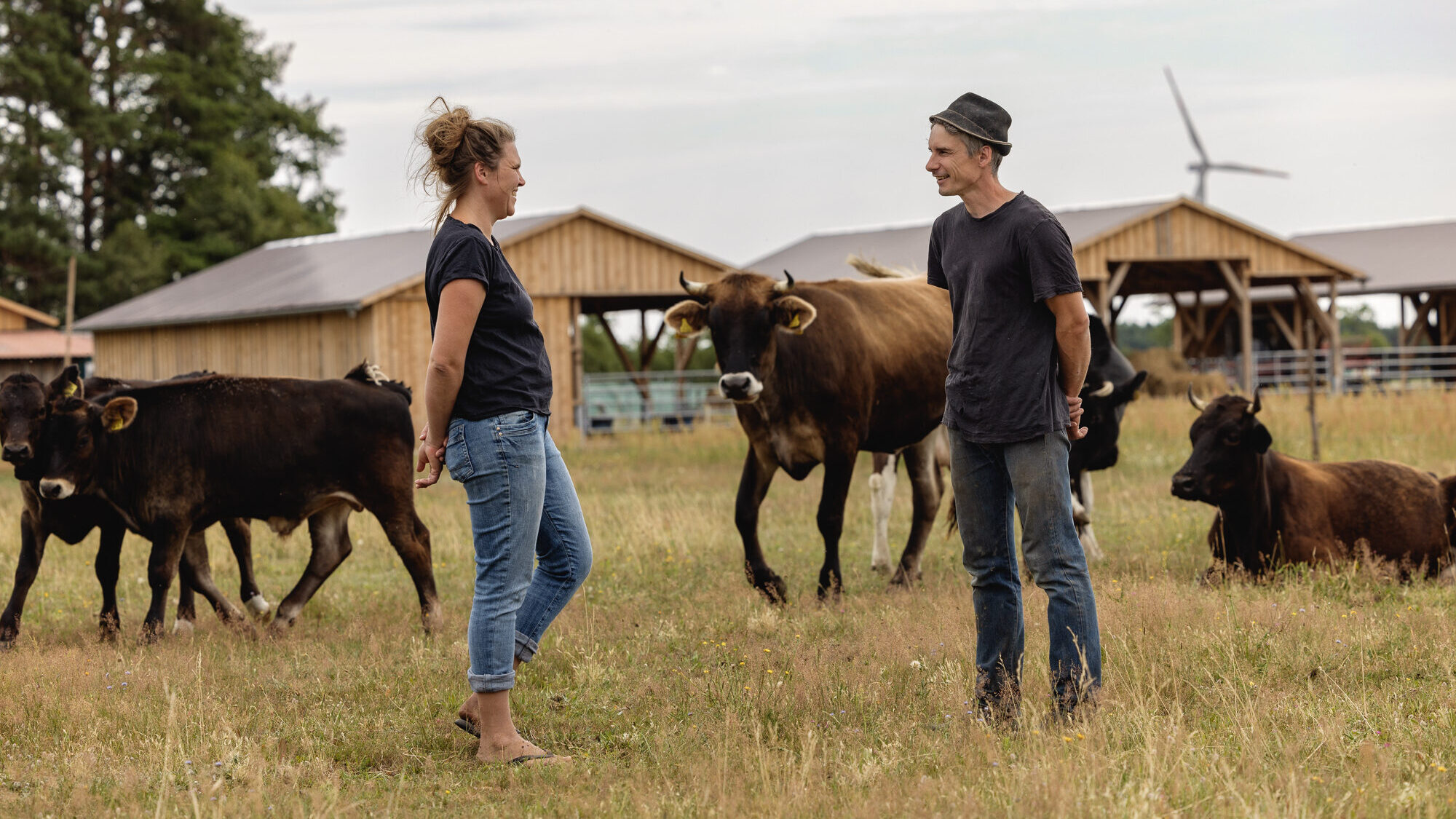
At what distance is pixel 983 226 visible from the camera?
5082 millimetres

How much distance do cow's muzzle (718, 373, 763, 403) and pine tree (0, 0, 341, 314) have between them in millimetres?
35656

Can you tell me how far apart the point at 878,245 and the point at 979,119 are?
33517mm

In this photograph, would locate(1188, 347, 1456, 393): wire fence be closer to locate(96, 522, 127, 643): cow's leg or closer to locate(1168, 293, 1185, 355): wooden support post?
locate(1168, 293, 1185, 355): wooden support post

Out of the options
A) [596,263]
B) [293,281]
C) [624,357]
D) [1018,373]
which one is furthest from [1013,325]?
[624,357]

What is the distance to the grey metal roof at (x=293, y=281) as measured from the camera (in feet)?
83.3

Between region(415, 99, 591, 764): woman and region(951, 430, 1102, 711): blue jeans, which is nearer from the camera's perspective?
region(415, 99, 591, 764): woman

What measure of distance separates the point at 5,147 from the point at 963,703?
41.0 metres

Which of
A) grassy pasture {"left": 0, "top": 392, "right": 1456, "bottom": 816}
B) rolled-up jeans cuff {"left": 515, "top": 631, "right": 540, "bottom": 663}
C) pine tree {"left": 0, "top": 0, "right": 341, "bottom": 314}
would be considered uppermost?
pine tree {"left": 0, "top": 0, "right": 341, "bottom": 314}

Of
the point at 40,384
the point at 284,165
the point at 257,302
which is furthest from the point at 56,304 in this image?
the point at 40,384

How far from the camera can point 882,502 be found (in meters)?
10.6

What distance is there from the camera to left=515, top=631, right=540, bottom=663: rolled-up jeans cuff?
5.35m

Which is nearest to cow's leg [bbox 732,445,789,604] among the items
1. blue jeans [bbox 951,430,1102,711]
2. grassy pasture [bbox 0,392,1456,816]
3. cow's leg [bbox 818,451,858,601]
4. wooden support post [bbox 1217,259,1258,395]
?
grassy pasture [bbox 0,392,1456,816]

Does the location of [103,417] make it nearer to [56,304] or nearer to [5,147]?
[5,147]

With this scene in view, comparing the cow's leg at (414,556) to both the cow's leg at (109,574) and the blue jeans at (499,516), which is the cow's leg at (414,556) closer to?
the cow's leg at (109,574)
